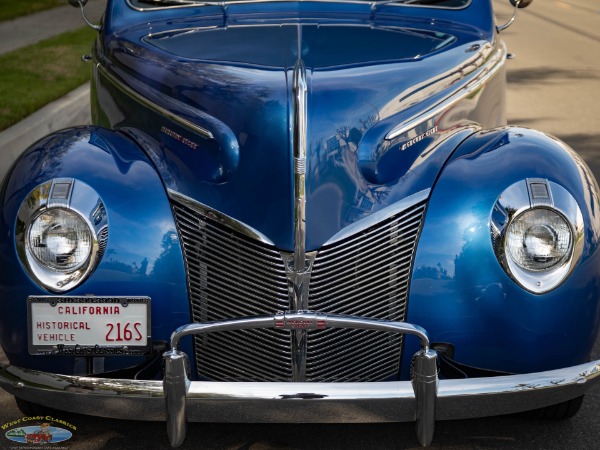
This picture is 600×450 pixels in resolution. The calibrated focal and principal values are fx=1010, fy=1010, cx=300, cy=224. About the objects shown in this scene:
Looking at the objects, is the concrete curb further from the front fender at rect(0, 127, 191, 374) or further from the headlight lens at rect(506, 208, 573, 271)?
the headlight lens at rect(506, 208, 573, 271)

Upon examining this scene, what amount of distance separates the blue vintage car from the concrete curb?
3.41 metres

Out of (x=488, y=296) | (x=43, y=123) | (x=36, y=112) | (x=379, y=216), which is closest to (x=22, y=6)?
(x=36, y=112)

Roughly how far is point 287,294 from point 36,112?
17.5 feet

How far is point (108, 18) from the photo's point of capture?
14.4 feet

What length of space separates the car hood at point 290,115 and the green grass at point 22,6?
11.4 meters

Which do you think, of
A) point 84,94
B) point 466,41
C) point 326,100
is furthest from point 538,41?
point 326,100

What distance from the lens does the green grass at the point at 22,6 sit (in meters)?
14.8

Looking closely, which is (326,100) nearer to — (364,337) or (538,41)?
(364,337)

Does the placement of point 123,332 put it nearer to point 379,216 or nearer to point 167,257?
point 167,257

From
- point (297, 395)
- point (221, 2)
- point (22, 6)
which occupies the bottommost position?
point (297, 395)

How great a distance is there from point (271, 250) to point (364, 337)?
0.39 meters

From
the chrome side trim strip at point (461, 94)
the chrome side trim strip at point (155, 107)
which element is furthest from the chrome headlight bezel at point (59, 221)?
the chrome side trim strip at point (461, 94)

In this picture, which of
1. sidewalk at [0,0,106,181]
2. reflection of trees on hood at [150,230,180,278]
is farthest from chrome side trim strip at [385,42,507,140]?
sidewalk at [0,0,106,181]

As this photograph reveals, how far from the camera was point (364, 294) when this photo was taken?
297 centimetres
